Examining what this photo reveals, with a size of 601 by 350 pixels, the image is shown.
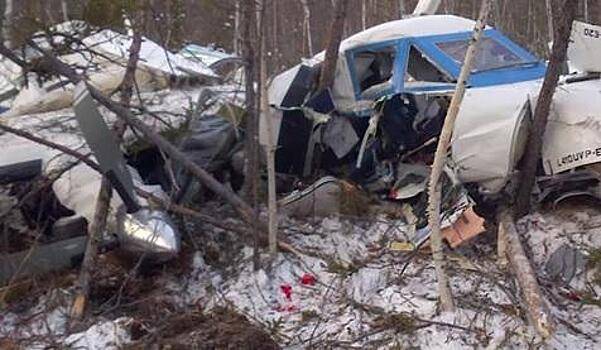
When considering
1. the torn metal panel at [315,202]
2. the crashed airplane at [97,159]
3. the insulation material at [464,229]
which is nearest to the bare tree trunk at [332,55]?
the crashed airplane at [97,159]

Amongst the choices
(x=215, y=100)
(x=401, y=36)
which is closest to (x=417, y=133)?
(x=401, y=36)

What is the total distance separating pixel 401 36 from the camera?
7.80 m

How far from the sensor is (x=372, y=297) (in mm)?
5086

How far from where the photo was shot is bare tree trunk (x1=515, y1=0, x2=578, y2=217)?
570cm

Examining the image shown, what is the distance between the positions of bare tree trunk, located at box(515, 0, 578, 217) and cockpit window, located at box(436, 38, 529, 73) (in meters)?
1.50

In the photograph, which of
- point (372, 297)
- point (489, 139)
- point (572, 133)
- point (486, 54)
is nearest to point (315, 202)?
point (489, 139)

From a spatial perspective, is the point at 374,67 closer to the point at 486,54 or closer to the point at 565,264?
the point at 486,54

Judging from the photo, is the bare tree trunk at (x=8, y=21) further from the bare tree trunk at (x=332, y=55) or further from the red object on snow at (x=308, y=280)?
the bare tree trunk at (x=332, y=55)

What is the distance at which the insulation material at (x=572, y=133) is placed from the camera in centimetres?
601

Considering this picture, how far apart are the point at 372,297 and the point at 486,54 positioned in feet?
11.3

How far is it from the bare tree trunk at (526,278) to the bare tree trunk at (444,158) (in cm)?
45

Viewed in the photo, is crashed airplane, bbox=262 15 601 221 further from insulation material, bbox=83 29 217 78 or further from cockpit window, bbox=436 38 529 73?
insulation material, bbox=83 29 217 78

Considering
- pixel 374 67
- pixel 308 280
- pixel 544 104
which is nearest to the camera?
pixel 308 280

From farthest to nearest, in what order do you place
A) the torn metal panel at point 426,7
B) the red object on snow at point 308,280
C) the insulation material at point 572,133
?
the torn metal panel at point 426,7 → the insulation material at point 572,133 → the red object on snow at point 308,280
